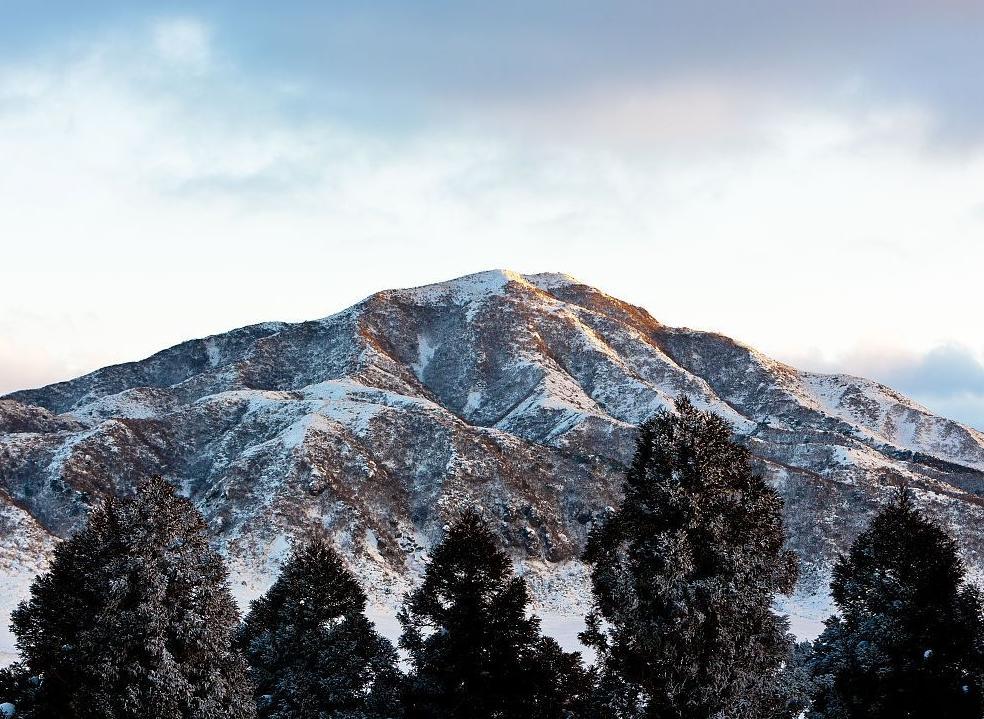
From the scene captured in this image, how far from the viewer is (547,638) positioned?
1069 inches

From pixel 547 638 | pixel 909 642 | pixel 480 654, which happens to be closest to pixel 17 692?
pixel 480 654

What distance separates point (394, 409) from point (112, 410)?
2072 inches

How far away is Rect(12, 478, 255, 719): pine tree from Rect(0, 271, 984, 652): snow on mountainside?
39517 mm

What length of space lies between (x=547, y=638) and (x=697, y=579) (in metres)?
7.45

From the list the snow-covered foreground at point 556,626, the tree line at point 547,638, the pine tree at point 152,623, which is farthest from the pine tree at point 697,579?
the snow-covered foreground at point 556,626

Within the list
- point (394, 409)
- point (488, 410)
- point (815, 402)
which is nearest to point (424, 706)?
point (394, 409)

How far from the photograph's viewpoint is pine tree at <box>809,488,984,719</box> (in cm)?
2425

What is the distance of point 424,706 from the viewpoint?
2611cm

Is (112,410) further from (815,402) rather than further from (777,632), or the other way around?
(777,632)

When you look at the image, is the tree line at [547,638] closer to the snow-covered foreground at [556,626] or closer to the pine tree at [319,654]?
the pine tree at [319,654]

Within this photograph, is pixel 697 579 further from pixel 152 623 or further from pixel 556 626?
pixel 556 626

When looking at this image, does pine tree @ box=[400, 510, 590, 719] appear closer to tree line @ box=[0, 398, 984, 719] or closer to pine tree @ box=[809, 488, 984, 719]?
tree line @ box=[0, 398, 984, 719]

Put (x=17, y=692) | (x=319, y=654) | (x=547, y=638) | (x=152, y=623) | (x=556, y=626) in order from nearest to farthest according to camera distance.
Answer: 1. (x=152, y=623)
2. (x=17, y=692)
3. (x=547, y=638)
4. (x=319, y=654)
5. (x=556, y=626)

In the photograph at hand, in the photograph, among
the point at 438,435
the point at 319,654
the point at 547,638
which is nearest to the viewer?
the point at 547,638
